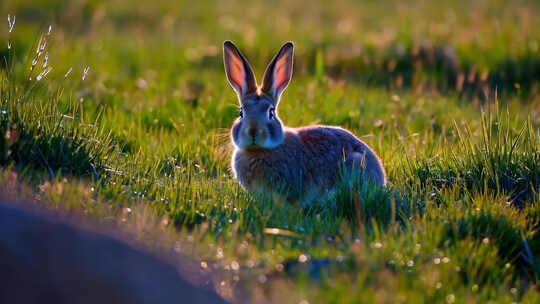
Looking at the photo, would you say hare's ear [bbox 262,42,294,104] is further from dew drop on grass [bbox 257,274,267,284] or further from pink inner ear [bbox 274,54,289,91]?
dew drop on grass [bbox 257,274,267,284]

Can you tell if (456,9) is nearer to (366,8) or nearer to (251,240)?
(366,8)

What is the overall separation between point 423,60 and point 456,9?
19.7 ft

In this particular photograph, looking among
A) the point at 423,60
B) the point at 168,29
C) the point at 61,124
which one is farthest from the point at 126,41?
the point at 61,124

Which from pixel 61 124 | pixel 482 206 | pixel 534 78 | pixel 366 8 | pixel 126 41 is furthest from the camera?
pixel 366 8

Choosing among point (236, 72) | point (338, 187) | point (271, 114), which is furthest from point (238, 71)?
point (338, 187)

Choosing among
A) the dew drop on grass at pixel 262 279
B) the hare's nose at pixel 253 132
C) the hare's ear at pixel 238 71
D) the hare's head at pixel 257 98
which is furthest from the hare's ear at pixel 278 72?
the dew drop on grass at pixel 262 279

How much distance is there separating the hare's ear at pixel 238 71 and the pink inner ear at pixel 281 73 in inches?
9.3

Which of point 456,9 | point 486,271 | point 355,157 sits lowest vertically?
point 486,271

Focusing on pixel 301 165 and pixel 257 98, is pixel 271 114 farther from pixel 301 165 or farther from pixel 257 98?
pixel 301 165

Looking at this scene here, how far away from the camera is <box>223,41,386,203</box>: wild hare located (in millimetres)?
5059

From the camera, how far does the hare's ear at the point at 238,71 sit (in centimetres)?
541

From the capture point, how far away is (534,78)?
29.4 feet

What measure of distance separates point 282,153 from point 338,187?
70 centimetres

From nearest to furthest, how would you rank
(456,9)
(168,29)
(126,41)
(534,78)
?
(534,78) → (126,41) → (168,29) → (456,9)
